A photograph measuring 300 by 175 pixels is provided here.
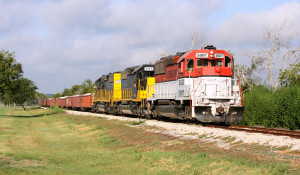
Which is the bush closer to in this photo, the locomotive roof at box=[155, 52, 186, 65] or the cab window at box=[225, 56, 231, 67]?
the cab window at box=[225, 56, 231, 67]

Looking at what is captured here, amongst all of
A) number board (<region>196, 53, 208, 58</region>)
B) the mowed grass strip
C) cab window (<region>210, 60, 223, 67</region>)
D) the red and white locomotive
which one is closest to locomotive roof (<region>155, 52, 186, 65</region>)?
the red and white locomotive

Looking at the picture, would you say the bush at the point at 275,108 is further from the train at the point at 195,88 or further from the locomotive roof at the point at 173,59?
the locomotive roof at the point at 173,59

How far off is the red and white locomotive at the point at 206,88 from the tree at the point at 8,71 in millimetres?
28204

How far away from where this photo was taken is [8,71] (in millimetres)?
42312

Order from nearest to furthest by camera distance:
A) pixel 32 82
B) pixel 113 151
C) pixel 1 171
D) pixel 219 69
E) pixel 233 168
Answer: pixel 233 168, pixel 1 171, pixel 113 151, pixel 219 69, pixel 32 82

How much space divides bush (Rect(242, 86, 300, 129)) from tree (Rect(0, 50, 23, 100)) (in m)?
29.5

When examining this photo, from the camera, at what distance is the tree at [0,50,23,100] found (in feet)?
138

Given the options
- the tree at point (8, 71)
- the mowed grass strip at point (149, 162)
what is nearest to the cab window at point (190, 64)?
the mowed grass strip at point (149, 162)

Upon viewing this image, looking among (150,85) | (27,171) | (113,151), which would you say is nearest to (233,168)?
(27,171)

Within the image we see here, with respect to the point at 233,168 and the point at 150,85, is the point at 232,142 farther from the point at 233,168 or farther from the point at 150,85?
the point at 150,85

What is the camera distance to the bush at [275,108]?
2027 cm

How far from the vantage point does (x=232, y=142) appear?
1177cm

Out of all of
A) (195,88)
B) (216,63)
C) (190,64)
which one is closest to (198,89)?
(195,88)

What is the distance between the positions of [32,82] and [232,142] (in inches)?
3580
